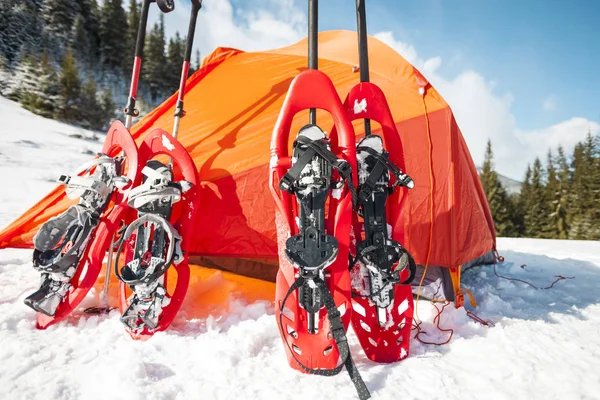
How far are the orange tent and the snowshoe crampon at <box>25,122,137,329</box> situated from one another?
0.61 metres

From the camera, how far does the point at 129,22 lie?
36031 mm

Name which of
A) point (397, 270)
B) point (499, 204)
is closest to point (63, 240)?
point (397, 270)

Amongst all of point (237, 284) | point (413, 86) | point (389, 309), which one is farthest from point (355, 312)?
point (413, 86)

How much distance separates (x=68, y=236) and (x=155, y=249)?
64 centimetres

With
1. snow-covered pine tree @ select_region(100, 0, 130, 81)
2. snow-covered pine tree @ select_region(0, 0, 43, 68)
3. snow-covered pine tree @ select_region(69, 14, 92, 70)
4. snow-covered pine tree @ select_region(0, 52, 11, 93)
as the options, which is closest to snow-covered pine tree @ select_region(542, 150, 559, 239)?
snow-covered pine tree @ select_region(0, 52, 11, 93)

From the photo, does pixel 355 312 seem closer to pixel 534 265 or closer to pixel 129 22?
pixel 534 265

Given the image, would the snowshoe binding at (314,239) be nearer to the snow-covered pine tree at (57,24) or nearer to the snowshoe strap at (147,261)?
the snowshoe strap at (147,261)

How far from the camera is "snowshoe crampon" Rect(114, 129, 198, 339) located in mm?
1788

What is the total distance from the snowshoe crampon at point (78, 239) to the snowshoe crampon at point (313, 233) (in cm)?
121

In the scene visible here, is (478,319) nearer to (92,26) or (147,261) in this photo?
(147,261)

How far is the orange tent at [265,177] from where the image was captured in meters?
2.52

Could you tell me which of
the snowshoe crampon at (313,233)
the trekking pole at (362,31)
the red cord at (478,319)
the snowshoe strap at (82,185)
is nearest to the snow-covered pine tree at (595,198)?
the red cord at (478,319)

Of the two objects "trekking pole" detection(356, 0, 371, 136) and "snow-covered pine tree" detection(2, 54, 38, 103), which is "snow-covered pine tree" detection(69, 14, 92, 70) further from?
"trekking pole" detection(356, 0, 371, 136)

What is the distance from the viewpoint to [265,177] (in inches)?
101
